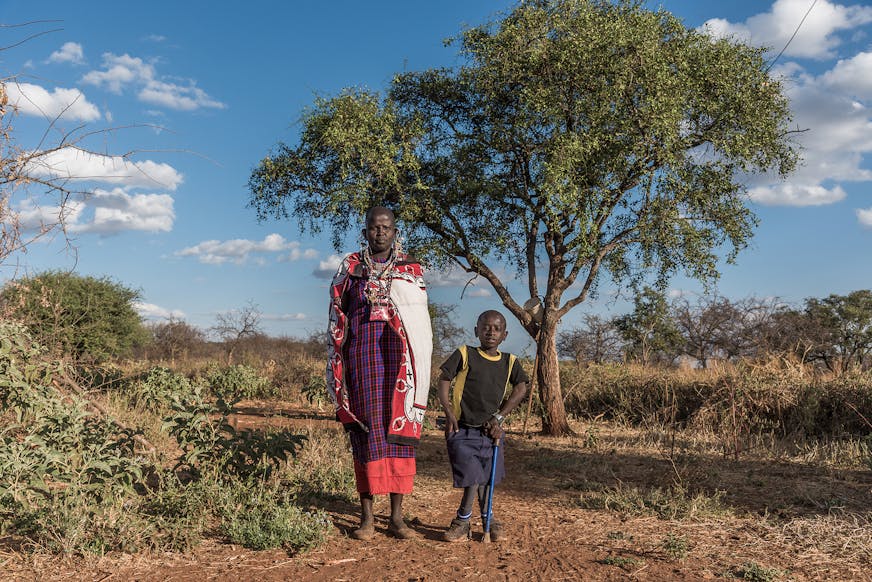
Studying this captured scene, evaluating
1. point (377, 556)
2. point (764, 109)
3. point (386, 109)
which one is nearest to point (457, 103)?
point (386, 109)

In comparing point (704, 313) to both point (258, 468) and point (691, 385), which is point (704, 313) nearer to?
point (691, 385)

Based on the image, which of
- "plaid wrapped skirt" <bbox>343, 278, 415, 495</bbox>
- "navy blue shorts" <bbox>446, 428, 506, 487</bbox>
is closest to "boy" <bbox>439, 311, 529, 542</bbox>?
"navy blue shorts" <bbox>446, 428, 506, 487</bbox>

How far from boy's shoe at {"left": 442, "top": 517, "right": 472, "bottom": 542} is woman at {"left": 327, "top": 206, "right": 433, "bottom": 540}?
282 mm

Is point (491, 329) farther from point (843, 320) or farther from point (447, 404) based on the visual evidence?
point (843, 320)

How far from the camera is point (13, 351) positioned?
564 cm

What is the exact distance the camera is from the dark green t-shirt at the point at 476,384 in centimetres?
492

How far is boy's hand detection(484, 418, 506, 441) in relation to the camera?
4.91 m

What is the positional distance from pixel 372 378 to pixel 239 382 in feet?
34.5

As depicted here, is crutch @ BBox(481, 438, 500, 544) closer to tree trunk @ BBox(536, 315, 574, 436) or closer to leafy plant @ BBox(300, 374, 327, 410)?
tree trunk @ BBox(536, 315, 574, 436)

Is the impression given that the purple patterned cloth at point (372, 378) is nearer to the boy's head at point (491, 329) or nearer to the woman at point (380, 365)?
the woman at point (380, 365)

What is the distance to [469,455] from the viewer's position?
4.93 metres

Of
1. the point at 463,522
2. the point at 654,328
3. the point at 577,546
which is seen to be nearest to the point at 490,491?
the point at 463,522

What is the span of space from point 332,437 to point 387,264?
446 cm

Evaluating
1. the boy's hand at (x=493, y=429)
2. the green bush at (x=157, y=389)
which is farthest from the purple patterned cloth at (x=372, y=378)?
the green bush at (x=157, y=389)
